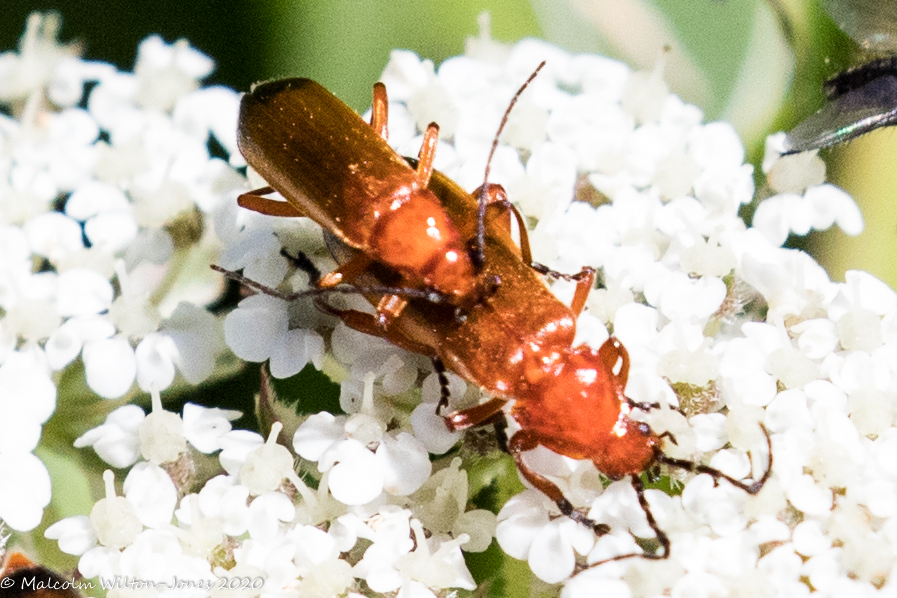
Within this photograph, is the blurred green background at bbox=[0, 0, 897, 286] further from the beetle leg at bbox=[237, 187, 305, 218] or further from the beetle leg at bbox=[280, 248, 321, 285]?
the beetle leg at bbox=[280, 248, 321, 285]

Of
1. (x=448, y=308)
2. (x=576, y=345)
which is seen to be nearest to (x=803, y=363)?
(x=576, y=345)

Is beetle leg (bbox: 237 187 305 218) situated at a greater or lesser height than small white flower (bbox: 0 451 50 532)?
greater

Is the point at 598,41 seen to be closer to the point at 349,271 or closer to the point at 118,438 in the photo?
the point at 349,271

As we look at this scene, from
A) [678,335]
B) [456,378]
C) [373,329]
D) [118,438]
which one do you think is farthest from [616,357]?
[118,438]

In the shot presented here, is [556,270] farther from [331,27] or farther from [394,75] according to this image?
[331,27]

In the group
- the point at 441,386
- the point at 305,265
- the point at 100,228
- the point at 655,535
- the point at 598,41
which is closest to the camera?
the point at 655,535

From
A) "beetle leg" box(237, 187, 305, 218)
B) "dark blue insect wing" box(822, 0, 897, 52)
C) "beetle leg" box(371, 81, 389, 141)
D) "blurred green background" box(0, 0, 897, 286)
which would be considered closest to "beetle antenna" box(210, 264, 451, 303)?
"beetle leg" box(237, 187, 305, 218)

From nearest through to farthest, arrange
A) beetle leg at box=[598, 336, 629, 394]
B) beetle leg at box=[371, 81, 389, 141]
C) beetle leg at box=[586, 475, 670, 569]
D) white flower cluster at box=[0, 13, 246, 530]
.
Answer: beetle leg at box=[586, 475, 670, 569] < beetle leg at box=[598, 336, 629, 394] < white flower cluster at box=[0, 13, 246, 530] < beetle leg at box=[371, 81, 389, 141]
